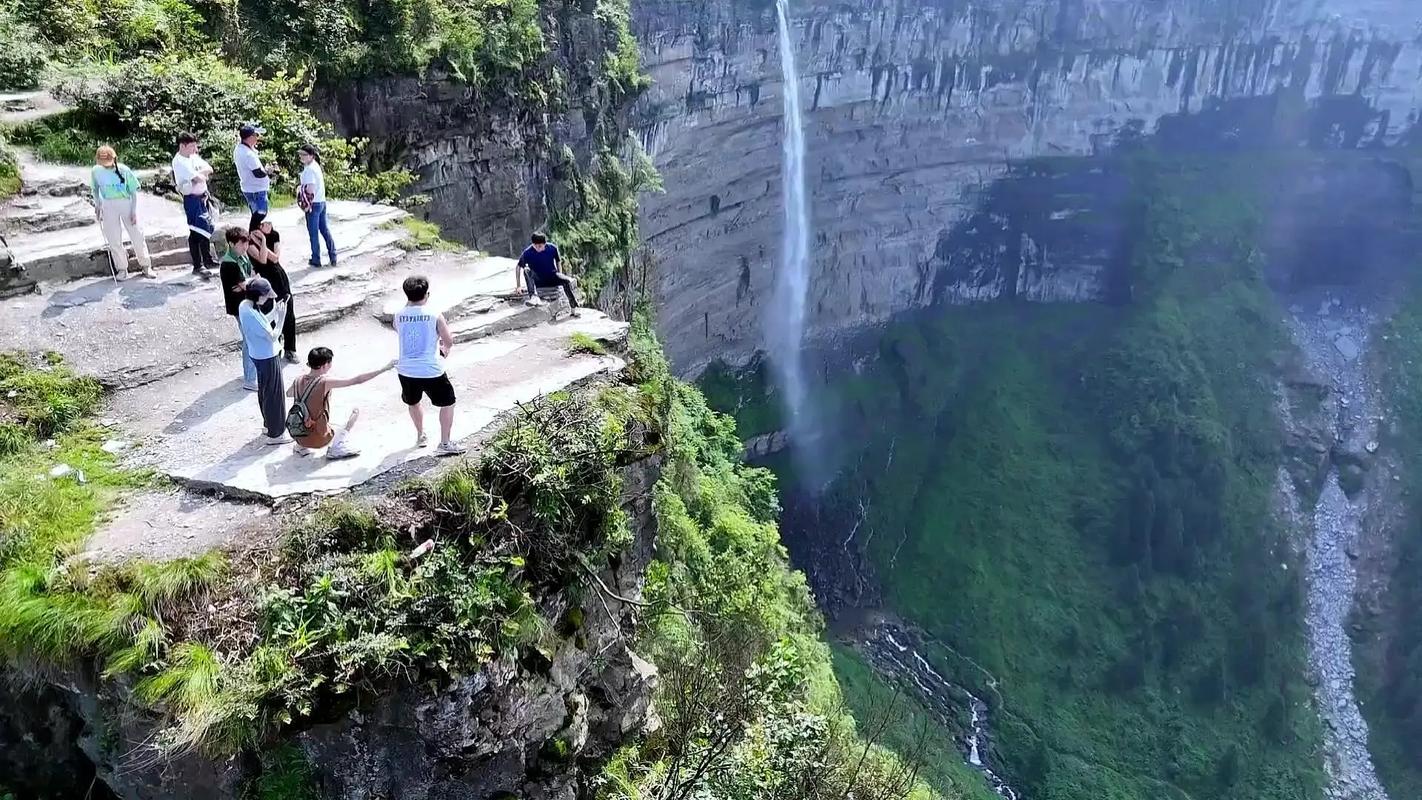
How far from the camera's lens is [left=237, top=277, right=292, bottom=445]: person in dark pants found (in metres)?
6.08

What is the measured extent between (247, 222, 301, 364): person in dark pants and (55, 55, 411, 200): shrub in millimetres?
4209

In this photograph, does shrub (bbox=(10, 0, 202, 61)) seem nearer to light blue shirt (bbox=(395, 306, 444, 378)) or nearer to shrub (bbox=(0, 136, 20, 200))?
shrub (bbox=(0, 136, 20, 200))

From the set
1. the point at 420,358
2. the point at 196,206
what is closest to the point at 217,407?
the point at 420,358

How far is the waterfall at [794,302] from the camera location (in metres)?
34.2

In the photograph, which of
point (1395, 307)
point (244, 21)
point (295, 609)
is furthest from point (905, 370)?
point (295, 609)

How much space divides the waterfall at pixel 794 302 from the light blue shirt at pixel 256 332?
1117 inches

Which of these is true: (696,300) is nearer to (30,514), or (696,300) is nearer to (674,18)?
(674,18)

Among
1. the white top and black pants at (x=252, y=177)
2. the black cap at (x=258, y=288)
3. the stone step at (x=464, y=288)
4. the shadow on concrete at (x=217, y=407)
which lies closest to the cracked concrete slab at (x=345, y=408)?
the shadow on concrete at (x=217, y=407)

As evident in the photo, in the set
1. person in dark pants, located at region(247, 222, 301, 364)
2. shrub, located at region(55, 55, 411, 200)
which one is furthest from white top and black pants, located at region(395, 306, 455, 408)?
shrub, located at region(55, 55, 411, 200)

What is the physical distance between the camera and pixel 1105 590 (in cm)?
2962

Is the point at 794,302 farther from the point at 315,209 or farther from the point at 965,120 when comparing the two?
the point at 315,209

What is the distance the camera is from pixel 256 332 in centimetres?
610

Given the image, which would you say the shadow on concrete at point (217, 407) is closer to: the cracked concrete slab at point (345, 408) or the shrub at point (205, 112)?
the cracked concrete slab at point (345, 408)

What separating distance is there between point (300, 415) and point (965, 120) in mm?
39186
